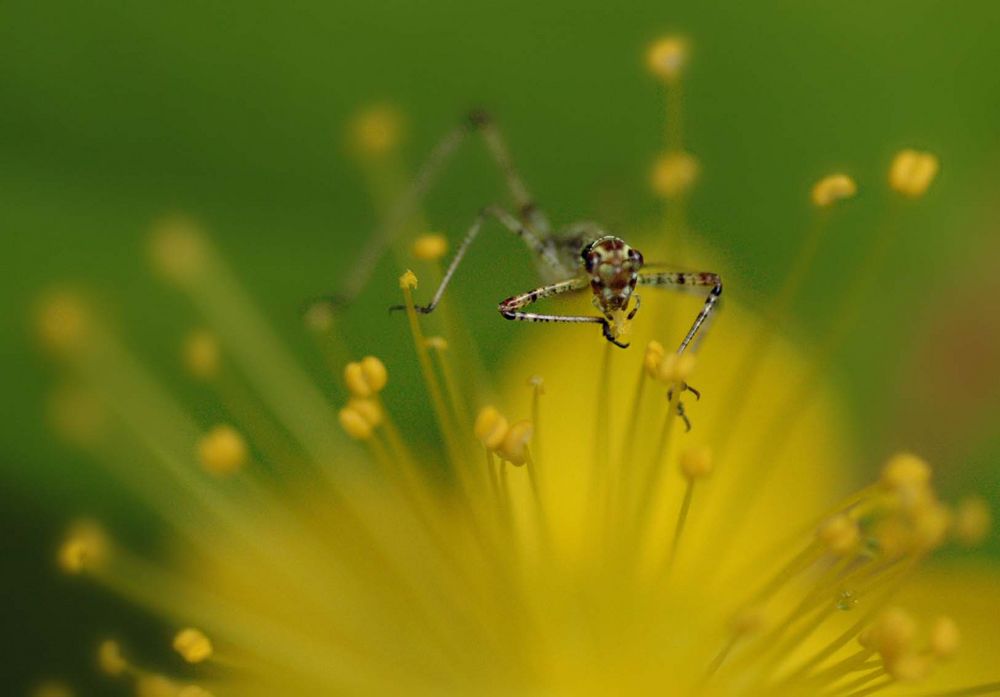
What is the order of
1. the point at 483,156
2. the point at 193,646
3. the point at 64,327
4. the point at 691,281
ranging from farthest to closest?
1. the point at 483,156
2. the point at 64,327
3. the point at 691,281
4. the point at 193,646

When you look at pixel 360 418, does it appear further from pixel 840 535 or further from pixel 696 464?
pixel 840 535

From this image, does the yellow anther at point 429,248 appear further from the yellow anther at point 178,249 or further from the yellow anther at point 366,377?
the yellow anther at point 178,249

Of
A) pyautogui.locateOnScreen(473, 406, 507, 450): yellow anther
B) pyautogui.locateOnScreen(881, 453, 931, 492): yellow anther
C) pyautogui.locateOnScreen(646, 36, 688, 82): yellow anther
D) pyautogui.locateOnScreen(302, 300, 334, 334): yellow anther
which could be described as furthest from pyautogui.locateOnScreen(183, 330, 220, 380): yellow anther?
pyautogui.locateOnScreen(881, 453, 931, 492): yellow anther

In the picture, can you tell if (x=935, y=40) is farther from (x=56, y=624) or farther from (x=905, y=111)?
(x=56, y=624)

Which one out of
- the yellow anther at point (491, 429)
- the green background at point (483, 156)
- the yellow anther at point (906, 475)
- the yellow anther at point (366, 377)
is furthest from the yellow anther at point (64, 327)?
the yellow anther at point (906, 475)

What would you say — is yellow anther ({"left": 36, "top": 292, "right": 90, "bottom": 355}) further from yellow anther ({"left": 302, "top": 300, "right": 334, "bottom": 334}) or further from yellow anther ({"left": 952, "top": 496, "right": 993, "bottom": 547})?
yellow anther ({"left": 952, "top": 496, "right": 993, "bottom": 547})

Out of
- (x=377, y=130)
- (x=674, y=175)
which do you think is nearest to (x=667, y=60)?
(x=674, y=175)
